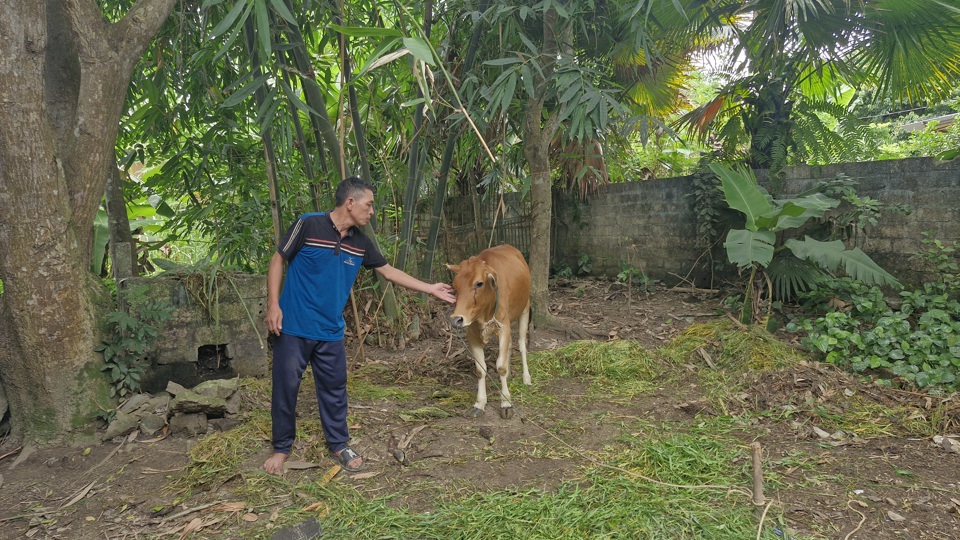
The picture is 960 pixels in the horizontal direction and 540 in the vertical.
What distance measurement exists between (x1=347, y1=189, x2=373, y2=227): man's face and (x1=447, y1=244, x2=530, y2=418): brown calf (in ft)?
2.53

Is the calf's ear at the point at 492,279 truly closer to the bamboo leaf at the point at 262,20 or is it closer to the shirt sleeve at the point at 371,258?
the shirt sleeve at the point at 371,258

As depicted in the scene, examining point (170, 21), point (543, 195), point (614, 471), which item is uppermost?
point (170, 21)

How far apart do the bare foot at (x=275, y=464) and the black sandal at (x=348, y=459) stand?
296 millimetres

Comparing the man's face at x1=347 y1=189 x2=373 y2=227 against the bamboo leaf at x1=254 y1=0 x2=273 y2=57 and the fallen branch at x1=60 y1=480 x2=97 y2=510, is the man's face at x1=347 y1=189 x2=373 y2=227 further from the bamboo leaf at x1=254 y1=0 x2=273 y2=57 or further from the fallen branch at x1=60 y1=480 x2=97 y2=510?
the fallen branch at x1=60 y1=480 x2=97 y2=510

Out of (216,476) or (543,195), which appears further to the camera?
(543,195)

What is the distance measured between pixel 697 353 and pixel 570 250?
3779 mm

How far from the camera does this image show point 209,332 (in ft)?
14.3

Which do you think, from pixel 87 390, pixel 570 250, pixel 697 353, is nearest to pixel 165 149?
pixel 87 390

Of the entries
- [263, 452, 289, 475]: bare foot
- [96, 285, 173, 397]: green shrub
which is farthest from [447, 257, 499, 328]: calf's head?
[96, 285, 173, 397]: green shrub

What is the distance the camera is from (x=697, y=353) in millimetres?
5148

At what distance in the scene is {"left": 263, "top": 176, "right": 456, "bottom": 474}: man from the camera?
3174 millimetres

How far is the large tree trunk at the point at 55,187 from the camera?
3168 millimetres

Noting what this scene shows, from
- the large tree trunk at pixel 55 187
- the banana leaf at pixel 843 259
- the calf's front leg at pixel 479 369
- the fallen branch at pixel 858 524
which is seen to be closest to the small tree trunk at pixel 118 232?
the large tree trunk at pixel 55 187

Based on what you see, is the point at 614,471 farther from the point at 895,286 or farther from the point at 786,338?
the point at 895,286
